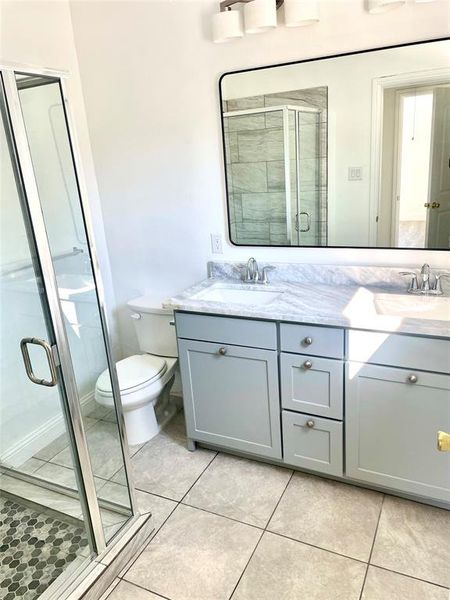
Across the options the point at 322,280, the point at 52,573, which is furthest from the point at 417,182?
the point at 52,573

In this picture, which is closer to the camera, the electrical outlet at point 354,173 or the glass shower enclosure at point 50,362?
the glass shower enclosure at point 50,362

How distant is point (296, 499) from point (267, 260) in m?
1.20

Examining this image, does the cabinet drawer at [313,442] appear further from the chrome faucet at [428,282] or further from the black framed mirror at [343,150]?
the black framed mirror at [343,150]

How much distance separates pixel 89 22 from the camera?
2.61 metres

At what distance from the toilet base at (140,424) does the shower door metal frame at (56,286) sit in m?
0.68

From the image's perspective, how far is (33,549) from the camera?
1.94 metres

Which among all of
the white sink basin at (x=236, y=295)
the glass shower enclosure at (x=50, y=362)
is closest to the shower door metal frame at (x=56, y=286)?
the glass shower enclosure at (x=50, y=362)

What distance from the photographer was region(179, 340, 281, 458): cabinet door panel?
7.00 ft

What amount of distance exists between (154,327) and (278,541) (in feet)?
4.37

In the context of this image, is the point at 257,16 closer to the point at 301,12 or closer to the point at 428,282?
the point at 301,12

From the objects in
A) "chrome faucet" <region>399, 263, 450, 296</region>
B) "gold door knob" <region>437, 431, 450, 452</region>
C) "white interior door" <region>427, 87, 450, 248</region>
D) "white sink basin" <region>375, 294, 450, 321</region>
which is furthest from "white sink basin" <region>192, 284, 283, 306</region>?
"gold door knob" <region>437, 431, 450, 452</region>

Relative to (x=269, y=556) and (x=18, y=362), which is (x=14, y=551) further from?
(x=269, y=556)

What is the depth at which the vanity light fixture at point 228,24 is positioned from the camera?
216cm

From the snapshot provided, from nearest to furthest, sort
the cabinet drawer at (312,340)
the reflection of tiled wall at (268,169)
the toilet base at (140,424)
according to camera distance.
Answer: the cabinet drawer at (312,340), the reflection of tiled wall at (268,169), the toilet base at (140,424)
